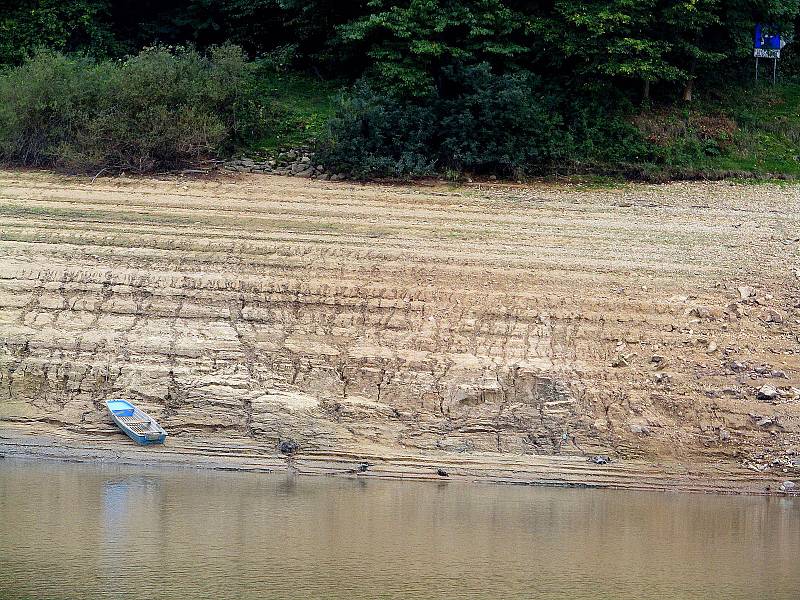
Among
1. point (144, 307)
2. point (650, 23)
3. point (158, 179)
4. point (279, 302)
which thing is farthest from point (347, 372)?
point (650, 23)

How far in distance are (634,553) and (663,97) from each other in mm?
14268

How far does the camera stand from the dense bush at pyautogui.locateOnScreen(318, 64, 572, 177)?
23.1 meters

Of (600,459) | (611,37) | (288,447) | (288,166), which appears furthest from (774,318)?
(288,166)

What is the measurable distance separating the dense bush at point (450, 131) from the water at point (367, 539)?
843 cm

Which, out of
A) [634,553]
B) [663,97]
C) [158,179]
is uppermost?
[663,97]

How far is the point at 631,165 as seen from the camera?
24.1 meters

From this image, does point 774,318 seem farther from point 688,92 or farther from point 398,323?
point 688,92

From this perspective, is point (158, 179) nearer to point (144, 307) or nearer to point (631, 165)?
point (144, 307)

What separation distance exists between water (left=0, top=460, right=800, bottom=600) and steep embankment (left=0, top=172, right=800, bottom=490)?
4.09 feet

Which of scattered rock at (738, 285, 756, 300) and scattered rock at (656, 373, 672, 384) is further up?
scattered rock at (738, 285, 756, 300)

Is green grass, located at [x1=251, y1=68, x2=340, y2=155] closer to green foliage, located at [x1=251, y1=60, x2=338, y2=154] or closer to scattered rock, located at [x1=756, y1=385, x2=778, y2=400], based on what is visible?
green foliage, located at [x1=251, y1=60, x2=338, y2=154]

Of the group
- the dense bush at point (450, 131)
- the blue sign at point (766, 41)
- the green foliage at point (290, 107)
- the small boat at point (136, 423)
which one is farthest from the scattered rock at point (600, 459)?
the blue sign at point (766, 41)


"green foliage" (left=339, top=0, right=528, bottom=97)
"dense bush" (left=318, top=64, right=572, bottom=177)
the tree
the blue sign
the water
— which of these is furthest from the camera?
the blue sign

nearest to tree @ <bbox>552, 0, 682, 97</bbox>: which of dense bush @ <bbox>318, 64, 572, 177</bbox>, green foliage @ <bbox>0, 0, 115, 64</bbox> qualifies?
dense bush @ <bbox>318, 64, 572, 177</bbox>
